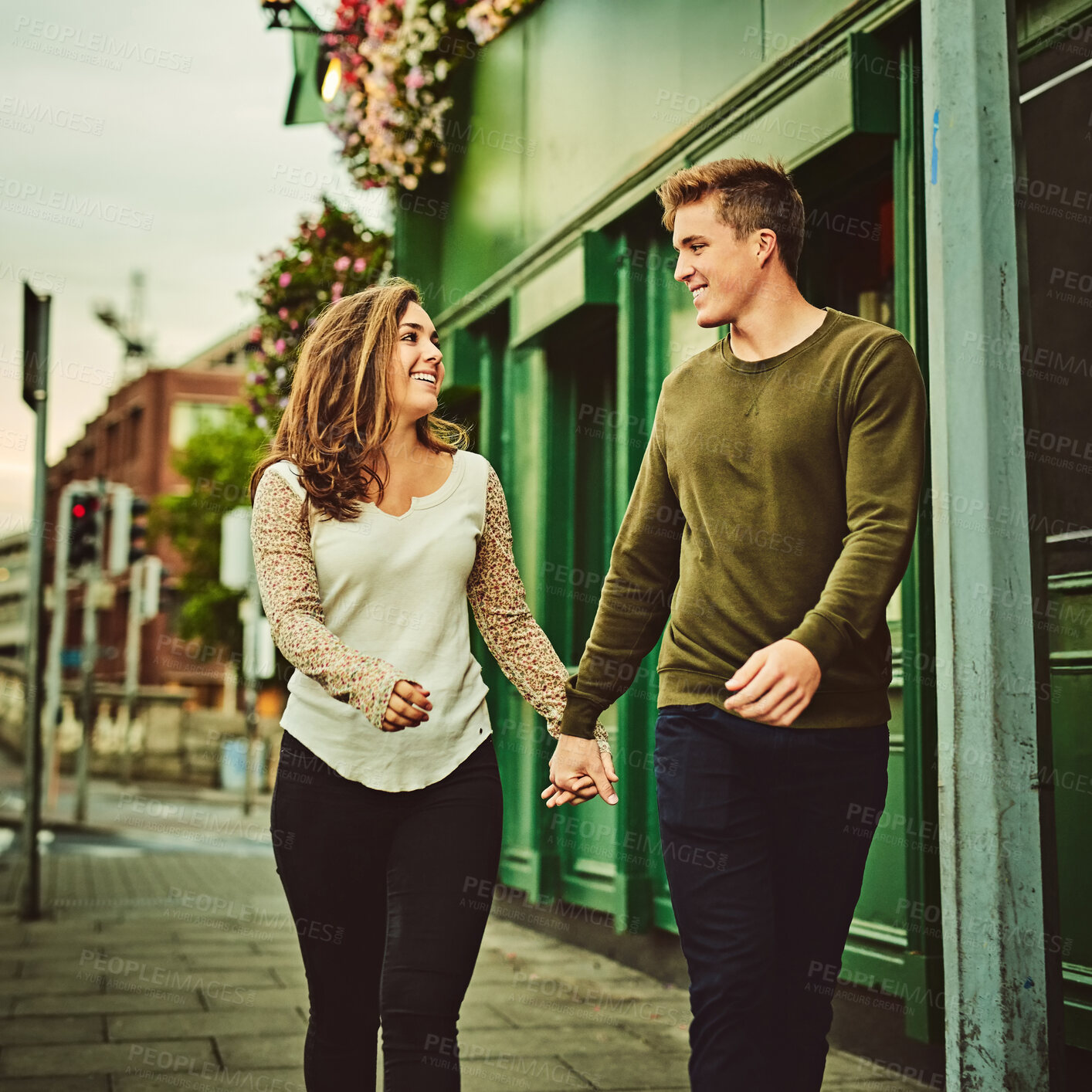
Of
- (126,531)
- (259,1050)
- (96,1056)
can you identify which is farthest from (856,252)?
(126,531)

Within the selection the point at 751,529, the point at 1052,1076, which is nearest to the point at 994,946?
the point at 1052,1076

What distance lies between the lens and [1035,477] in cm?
316

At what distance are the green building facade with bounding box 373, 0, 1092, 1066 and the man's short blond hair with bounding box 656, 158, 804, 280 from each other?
41 cm

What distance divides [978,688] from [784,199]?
3.50 feet

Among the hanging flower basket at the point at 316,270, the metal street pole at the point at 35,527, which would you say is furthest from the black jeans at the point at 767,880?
the hanging flower basket at the point at 316,270

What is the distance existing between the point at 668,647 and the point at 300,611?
748 millimetres

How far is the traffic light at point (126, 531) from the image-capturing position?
58.0ft

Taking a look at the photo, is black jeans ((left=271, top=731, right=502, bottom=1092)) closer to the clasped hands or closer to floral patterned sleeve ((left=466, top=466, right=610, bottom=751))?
floral patterned sleeve ((left=466, top=466, right=610, bottom=751))

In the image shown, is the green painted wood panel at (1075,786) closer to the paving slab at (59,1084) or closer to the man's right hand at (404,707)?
the man's right hand at (404,707)

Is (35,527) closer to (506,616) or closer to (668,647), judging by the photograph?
(506,616)

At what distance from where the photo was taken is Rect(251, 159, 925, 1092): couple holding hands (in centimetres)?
272

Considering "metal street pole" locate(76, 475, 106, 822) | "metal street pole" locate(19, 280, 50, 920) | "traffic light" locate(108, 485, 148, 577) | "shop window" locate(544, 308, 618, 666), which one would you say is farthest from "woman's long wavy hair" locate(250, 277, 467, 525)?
"traffic light" locate(108, 485, 148, 577)

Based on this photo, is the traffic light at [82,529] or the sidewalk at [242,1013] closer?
the sidewalk at [242,1013]

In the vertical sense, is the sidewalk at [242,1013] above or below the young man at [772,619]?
below
